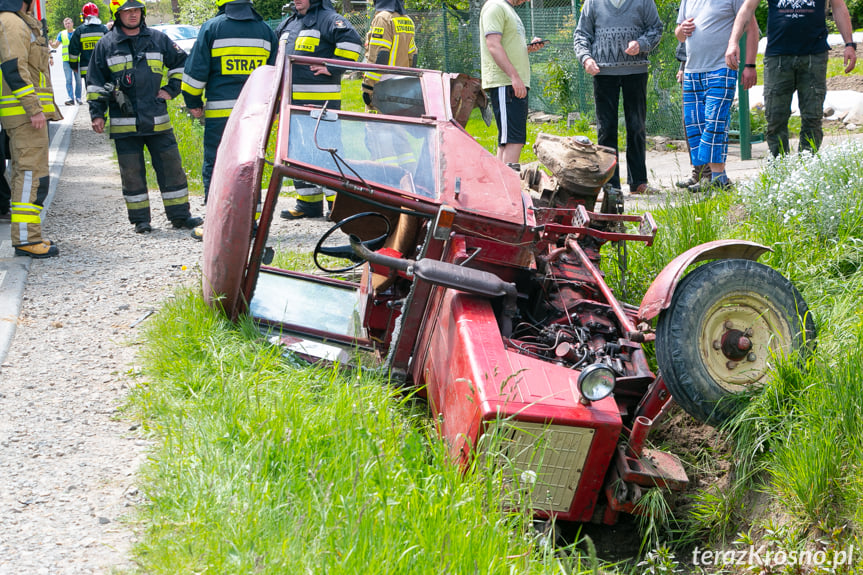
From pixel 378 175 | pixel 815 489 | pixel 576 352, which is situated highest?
pixel 378 175

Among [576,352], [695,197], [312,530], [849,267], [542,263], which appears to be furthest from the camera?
[695,197]

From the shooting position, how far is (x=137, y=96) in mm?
8023

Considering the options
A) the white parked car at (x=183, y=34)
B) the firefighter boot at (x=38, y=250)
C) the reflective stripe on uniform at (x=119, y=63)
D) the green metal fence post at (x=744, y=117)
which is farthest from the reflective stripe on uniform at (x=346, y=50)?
the white parked car at (x=183, y=34)

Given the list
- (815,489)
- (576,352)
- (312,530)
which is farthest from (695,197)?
(312,530)

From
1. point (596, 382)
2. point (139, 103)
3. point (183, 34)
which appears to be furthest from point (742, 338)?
point (183, 34)

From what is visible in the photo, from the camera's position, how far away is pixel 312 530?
285 cm

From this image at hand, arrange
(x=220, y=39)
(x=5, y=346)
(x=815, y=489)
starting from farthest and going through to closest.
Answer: (x=220, y=39) → (x=5, y=346) → (x=815, y=489)

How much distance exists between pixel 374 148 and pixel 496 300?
1065 millimetres

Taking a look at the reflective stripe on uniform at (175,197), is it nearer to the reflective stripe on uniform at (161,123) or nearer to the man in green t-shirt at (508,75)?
the reflective stripe on uniform at (161,123)

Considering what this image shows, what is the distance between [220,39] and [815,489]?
21.7 ft

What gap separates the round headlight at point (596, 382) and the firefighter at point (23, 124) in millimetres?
5717

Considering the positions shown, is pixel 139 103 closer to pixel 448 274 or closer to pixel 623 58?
pixel 623 58

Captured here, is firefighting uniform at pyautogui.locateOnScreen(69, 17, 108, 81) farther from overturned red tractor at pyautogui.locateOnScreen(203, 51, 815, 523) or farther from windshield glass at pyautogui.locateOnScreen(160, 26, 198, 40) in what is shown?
overturned red tractor at pyautogui.locateOnScreen(203, 51, 815, 523)

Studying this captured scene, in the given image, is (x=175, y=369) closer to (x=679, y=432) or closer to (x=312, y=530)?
(x=312, y=530)
